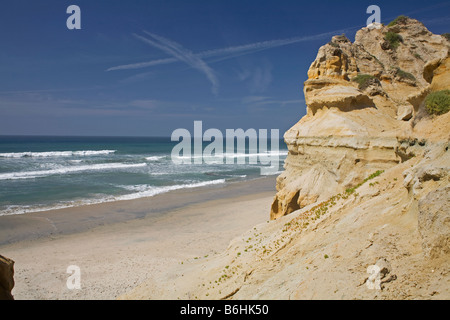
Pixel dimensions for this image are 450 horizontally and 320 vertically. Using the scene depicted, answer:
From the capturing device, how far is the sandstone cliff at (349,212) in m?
4.54

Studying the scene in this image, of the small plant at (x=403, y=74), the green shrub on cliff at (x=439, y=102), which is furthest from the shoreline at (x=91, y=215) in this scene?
the green shrub on cliff at (x=439, y=102)

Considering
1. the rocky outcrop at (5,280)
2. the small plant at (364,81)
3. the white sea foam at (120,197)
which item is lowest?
the white sea foam at (120,197)

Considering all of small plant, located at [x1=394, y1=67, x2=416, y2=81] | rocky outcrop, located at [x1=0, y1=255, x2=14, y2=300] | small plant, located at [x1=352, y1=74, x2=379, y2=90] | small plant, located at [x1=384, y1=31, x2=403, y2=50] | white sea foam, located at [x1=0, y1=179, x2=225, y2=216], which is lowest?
white sea foam, located at [x1=0, y1=179, x2=225, y2=216]

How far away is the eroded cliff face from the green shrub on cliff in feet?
0.71

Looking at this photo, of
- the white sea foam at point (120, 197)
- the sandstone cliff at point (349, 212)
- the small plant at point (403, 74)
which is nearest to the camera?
the sandstone cliff at point (349, 212)

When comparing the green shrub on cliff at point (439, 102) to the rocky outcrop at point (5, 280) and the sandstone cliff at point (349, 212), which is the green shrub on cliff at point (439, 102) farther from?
the rocky outcrop at point (5, 280)

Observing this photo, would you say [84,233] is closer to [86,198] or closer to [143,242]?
A: [143,242]

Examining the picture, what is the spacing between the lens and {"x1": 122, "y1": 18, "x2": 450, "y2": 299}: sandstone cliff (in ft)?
14.9

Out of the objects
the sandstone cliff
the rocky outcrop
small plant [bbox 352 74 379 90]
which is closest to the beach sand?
the sandstone cliff

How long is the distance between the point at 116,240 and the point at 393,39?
24.3 meters

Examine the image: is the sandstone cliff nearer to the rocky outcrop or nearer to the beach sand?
the beach sand

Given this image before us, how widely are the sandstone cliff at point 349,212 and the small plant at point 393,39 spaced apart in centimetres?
756

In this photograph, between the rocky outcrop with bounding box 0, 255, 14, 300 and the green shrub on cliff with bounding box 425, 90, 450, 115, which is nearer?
the rocky outcrop with bounding box 0, 255, 14, 300

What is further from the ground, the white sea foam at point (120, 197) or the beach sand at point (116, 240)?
the white sea foam at point (120, 197)
